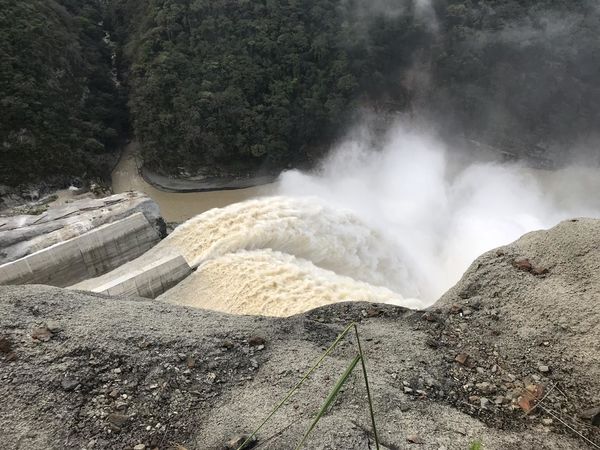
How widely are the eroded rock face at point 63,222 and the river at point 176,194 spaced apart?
623cm

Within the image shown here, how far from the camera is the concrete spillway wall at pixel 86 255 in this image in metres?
12.1

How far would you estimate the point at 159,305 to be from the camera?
7.36m

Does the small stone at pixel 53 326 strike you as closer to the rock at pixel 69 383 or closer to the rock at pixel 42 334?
the rock at pixel 42 334

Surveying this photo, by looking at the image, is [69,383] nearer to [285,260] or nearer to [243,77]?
[285,260]

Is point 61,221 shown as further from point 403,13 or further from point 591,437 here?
point 403,13

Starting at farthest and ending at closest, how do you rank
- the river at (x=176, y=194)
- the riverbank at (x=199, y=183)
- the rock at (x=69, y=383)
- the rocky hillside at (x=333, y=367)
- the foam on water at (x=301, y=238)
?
the riverbank at (x=199, y=183) < the river at (x=176, y=194) < the foam on water at (x=301, y=238) < the rock at (x=69, y=383) < the rocky hillside at (x=333, y=367)

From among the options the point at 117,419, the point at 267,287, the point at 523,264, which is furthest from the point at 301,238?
the point at 117,419

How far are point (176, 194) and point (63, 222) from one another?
9.50 metres

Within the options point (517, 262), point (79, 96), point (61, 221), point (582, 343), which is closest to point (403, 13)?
point (79, 96)

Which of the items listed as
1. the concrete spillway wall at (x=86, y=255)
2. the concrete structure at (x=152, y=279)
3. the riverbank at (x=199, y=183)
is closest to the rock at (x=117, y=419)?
the concrete structure at (x=152, y=279)

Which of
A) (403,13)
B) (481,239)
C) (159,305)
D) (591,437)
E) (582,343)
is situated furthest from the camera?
(403,13)

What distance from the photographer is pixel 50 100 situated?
21.5 meters

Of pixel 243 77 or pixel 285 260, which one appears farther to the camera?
pixel 243 77

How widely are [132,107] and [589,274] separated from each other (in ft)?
76.6
